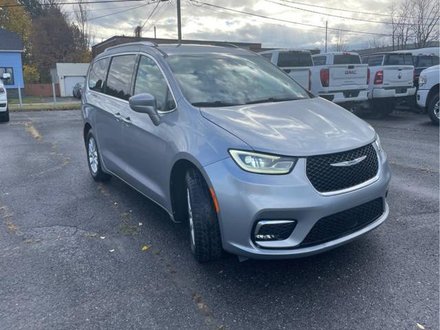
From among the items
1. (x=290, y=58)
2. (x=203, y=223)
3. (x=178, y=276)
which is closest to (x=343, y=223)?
(x=203, y=223)

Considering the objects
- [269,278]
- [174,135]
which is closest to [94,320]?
[269,278]

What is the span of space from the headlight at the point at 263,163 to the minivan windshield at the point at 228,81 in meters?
0.85

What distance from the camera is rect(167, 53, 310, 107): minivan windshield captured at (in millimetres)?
3758

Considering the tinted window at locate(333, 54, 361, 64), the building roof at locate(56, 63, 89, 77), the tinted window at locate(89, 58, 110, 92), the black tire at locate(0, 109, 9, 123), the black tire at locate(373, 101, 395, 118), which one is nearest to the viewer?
the tinted window at locate(89, 58, 110, 92)

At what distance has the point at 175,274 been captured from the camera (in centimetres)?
336

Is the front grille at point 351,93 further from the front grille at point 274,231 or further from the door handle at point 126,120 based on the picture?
the front grille at point 274,231

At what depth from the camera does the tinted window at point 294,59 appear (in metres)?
12.5

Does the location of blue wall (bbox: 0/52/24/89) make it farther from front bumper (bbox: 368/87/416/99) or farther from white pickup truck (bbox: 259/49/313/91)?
front bumper (bbox: 368/87/416/99)

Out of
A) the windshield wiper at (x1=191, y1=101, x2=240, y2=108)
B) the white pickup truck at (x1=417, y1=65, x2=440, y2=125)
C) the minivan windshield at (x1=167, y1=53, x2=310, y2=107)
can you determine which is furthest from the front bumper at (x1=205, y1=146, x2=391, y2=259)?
the white pickup truck at (x1=417, y1=65, x2=440, y2=125)

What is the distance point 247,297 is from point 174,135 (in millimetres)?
1467

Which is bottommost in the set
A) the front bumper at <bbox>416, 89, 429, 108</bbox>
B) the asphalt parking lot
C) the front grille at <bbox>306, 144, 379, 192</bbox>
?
the asphalt parking lot

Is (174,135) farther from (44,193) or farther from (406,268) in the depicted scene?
(44,193)

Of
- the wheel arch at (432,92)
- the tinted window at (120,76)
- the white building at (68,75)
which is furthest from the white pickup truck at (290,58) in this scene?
the white building at (68,75)

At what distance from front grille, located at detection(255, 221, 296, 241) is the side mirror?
1513 millimetres
